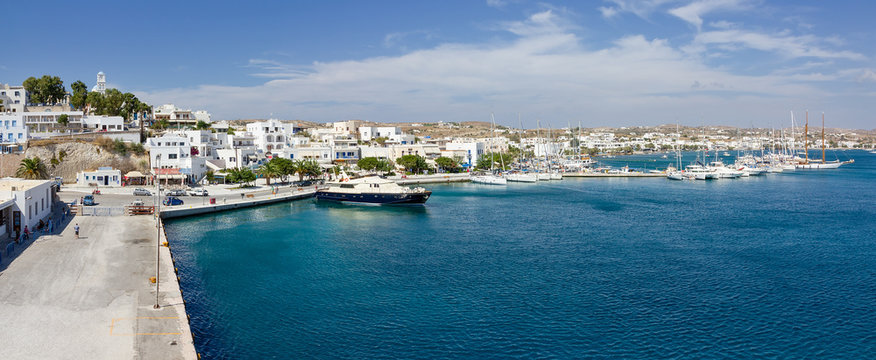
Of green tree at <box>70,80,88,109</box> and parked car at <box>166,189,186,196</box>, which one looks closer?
parked car at <box>166,189,186,196</box>

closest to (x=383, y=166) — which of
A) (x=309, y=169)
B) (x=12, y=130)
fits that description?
(x=309, y=169)

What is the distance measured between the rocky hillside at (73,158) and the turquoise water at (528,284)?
2335 centimetres

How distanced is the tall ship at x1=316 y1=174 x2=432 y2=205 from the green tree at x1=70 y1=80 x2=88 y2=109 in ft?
144

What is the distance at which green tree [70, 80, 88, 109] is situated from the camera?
7688 cm

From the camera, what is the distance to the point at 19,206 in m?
28.9

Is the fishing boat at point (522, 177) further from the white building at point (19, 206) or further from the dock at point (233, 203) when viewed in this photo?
the white building at point (19, 206)

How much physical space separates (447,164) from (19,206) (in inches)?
2824

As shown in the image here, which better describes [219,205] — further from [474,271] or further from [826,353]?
[826,353]

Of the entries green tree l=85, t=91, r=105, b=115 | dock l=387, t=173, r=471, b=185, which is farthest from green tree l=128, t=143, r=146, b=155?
dock l=387, t=173, r=471, b=185

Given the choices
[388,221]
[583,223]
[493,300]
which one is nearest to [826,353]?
[493,300]

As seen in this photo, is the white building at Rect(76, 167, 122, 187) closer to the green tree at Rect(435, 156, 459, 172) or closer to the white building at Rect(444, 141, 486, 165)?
the green tree at Rect(435, 156, 459, 172)

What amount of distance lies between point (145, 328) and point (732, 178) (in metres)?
105

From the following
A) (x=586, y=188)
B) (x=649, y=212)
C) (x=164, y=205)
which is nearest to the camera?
(x=164, y=205)

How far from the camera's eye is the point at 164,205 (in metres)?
45.2
